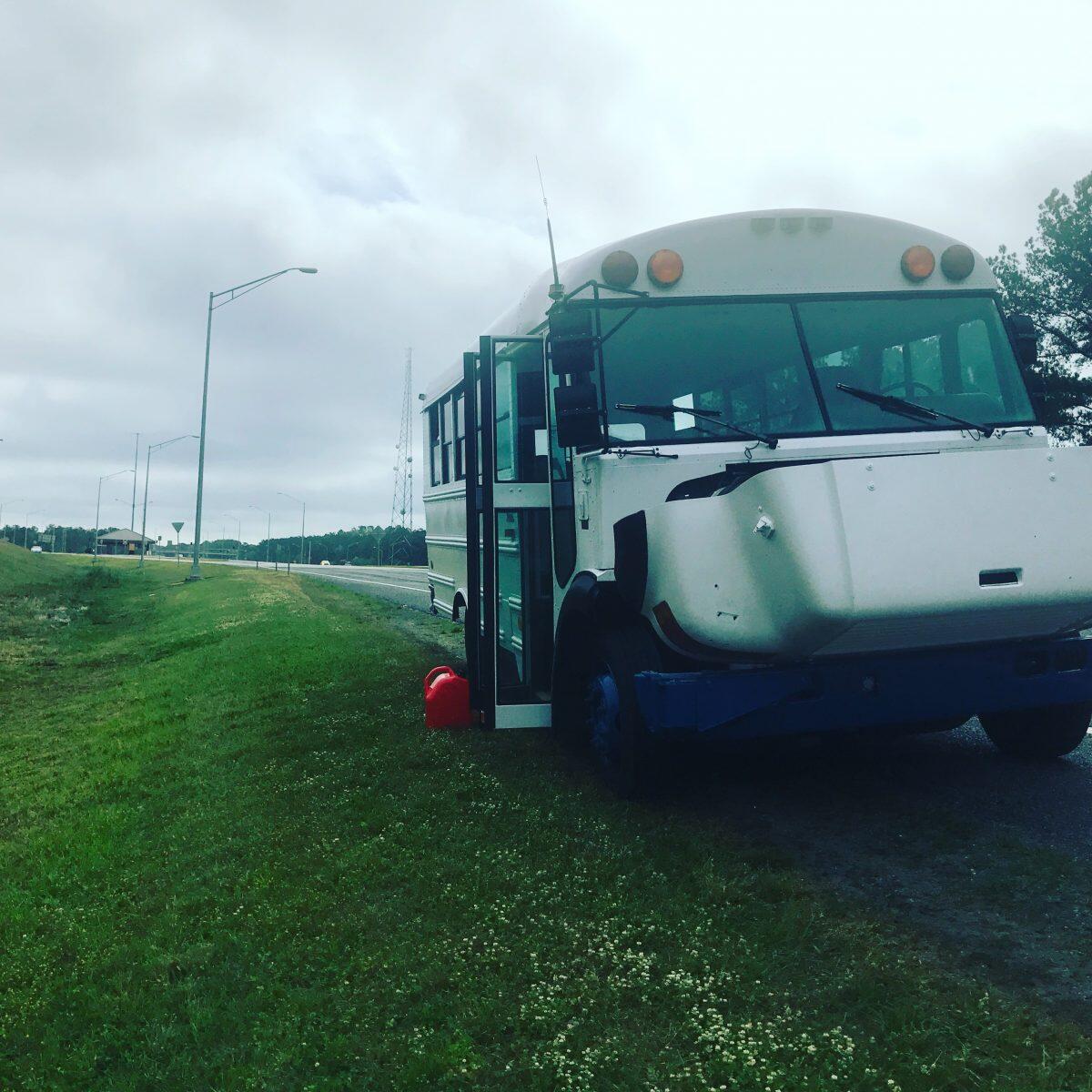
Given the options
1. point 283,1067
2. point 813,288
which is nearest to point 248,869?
point 283,1067

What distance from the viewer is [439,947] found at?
14.0 feet

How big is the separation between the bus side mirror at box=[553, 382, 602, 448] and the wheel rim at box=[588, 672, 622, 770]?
1407mm

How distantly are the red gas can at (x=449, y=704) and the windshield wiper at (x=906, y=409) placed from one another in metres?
4.20

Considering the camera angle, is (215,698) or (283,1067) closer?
(283,1067)

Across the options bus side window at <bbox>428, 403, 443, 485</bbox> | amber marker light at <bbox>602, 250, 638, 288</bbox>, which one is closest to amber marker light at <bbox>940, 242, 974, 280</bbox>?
amber marker light at <bbox>602, 250, 638, 288</bbox>

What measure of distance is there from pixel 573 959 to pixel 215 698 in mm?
8423

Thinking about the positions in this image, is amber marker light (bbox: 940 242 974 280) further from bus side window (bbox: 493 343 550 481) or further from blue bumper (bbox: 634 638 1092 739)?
bus side window (bbox: 493 343 550 481)

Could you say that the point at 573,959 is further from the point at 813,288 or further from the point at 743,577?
the point at 813,288

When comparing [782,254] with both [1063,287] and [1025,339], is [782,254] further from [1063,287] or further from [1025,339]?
[1063,287]

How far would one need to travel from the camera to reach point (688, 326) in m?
5.82

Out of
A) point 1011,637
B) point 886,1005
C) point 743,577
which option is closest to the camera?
point 886,1005

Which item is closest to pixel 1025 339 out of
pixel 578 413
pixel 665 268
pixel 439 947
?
pixel 665 268

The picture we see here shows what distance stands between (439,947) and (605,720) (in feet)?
6.19

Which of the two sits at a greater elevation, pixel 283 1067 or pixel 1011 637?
pixel 1011 637
